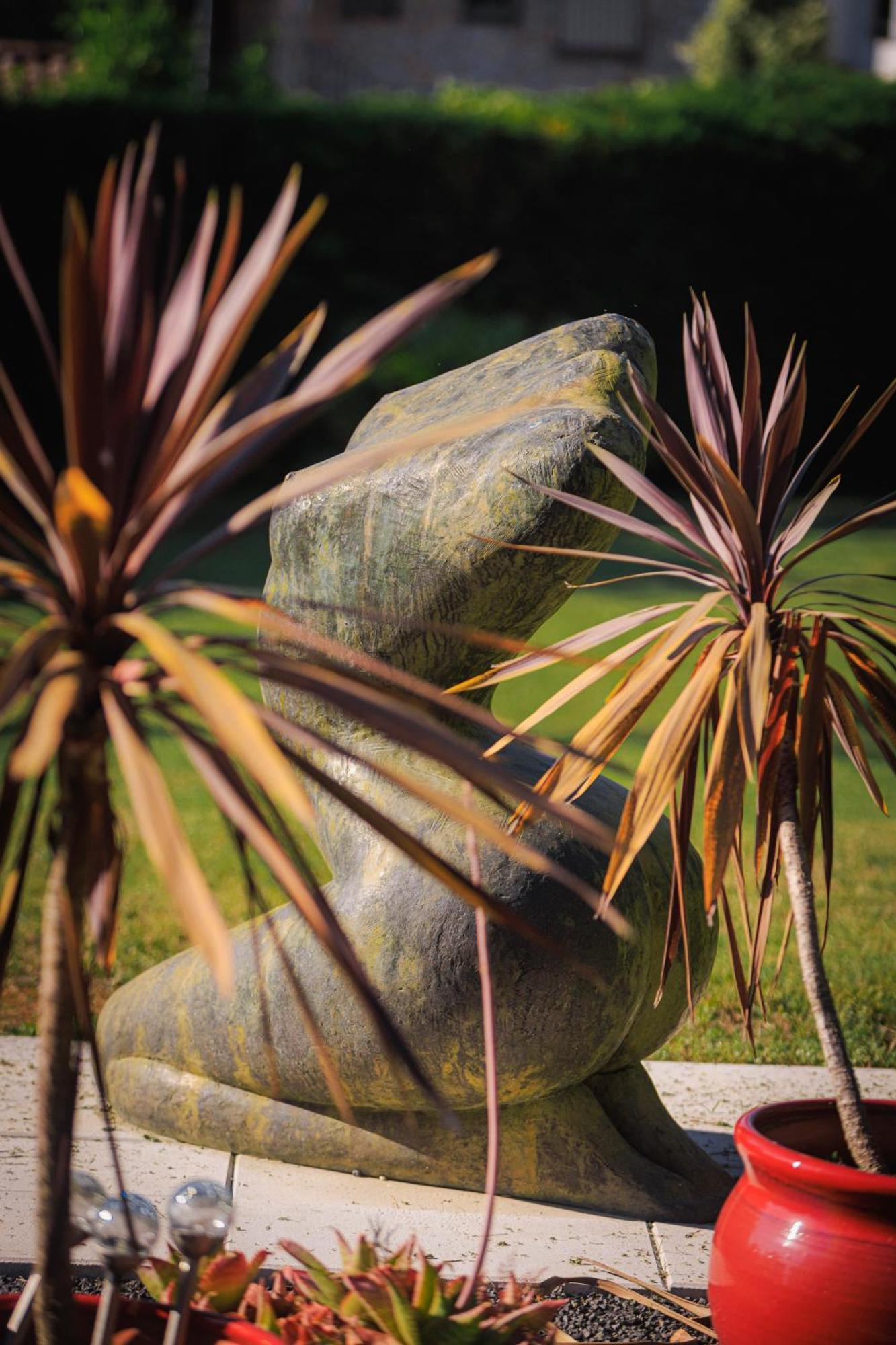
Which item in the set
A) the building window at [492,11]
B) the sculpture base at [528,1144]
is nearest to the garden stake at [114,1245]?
the sculpture base at [528,1144]

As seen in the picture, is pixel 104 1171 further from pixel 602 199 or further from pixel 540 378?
pixel 602 199

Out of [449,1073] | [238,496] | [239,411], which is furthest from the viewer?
[238,496]

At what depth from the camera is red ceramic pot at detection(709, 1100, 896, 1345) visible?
242cm

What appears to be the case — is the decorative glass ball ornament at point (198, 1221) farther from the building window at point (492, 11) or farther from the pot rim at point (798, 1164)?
the building window at point (492, 11)

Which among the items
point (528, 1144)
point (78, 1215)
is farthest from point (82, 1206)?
point (528, 1144)

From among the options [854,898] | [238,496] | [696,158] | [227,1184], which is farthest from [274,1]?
[227,1184]

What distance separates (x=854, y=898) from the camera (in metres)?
6.98

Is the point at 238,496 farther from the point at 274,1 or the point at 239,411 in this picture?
the point at 274,1

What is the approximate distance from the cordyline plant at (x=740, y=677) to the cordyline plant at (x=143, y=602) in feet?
2.49

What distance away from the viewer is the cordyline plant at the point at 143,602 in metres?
1.63

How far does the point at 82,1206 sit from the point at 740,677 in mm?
1308

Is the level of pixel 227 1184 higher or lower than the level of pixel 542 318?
lower

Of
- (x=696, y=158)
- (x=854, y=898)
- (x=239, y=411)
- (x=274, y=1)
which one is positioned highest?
(x=274, y=1)

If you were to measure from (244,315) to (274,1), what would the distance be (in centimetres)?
3073
